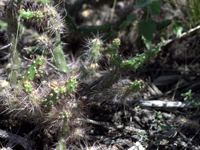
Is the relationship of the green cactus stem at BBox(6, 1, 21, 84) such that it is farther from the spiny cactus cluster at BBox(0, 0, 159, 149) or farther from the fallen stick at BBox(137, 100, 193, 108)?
the fallen stick at BBox(137, 100, 193, 108)

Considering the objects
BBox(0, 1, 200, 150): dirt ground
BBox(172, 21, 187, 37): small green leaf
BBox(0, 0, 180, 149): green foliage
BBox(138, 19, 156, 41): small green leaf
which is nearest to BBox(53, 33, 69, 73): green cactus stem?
BBox(0, 0, 180, 149): green foliage

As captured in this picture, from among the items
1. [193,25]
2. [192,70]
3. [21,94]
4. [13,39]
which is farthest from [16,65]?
[193,25]

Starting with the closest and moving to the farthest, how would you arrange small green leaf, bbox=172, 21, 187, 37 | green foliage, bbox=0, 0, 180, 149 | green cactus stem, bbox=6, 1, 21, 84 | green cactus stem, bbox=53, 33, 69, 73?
green foliage, bbox=0, 0, 180, 149 < green cactus stem, bbox=6, 1, 21, 84 < green cactus stem, bbox=53, 33, 69, 73 < small green leaf, bbox=172, 21, 187, 37

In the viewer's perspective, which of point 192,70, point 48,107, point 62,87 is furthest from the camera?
point 192,70

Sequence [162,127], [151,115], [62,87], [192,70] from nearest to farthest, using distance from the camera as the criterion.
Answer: [62,87]
[162,127]
[151,115]
[192,70]

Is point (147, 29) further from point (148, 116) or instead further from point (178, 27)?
point (148, 116)

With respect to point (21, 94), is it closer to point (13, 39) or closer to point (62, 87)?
point (62, 87)

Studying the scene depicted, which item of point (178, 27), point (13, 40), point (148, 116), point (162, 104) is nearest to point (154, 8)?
point (178, 27)

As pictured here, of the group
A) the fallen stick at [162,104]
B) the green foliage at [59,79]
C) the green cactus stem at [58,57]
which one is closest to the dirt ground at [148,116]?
the fallen stick at [162,104]
